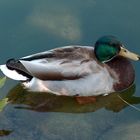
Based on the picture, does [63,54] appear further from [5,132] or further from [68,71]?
[5,132]

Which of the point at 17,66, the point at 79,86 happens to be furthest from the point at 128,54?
the point at 17,66

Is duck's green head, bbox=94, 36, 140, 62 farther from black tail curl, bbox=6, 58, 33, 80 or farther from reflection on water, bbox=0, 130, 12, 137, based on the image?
reflection on water, bbox=0, 130, 12, 137

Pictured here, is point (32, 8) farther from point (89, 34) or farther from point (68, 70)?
point (68, 70)

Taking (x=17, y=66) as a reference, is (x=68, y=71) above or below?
below

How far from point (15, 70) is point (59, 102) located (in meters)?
0.62

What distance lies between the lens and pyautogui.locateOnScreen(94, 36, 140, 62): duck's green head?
7.19m

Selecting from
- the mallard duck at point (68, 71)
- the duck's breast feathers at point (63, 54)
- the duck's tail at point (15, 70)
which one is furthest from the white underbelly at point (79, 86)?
the duck's breast feathers at point (63, 54)

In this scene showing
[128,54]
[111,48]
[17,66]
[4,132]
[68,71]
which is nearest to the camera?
[4,132]

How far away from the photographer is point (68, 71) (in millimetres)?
6938

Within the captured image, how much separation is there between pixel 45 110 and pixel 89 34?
1312 millimetres

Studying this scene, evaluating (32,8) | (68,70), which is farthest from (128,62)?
(32,8)

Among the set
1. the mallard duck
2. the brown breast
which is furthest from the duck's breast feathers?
the brown breast

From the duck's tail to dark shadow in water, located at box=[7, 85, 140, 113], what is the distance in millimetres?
150

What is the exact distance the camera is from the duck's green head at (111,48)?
7191 mm
